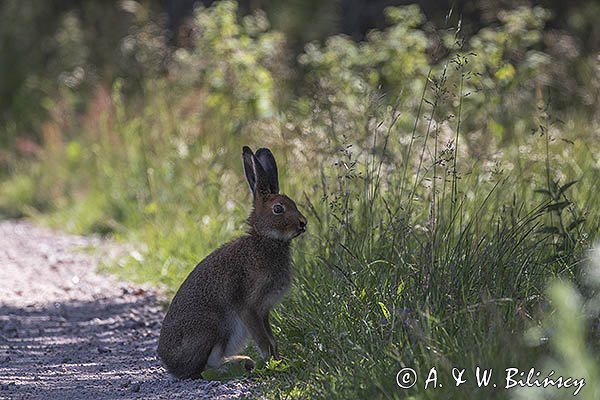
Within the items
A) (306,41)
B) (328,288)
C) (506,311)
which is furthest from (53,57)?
(506,311)

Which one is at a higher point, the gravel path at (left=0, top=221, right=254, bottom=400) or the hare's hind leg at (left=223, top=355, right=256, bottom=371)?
the hare's hind leg at (left=223, top=355, right=256, bottom=371)

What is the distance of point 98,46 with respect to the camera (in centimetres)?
1795

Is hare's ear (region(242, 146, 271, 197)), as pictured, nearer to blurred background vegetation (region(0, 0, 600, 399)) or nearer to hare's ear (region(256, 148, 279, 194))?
hare's ear (region(256, 148, 279, 194))

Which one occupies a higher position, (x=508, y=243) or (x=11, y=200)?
(x=508, y=243)

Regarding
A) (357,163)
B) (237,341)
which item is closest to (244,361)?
(237,341)

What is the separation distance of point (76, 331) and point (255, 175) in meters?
2.12

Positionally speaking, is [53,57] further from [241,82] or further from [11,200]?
[241,82]

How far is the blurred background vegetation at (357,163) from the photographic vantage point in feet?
17.8

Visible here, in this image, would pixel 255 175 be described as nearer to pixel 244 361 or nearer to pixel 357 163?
pixel 244 361

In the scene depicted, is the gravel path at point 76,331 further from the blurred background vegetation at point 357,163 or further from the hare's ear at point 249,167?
the hare's ear at point 249,167

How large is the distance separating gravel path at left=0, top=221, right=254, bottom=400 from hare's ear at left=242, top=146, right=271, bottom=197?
1.13 meters

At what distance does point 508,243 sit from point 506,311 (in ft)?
1.96

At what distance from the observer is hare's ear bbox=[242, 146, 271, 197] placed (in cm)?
644

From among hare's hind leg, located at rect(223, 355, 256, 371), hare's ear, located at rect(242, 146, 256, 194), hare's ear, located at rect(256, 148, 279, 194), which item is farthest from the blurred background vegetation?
hare's ear, located at rect(242, 146, 256, 194)
